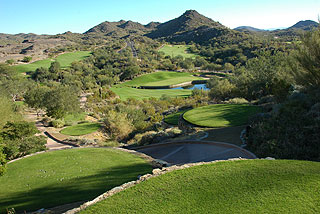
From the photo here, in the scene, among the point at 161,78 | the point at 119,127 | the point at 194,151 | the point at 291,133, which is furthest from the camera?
the point at 161,78

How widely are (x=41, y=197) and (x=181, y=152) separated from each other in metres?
→ 6.86

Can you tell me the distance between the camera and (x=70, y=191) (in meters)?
7.26

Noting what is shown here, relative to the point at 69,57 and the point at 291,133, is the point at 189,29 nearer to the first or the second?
the point at 69,57

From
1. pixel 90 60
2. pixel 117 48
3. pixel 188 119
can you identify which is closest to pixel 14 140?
pixel 188 119

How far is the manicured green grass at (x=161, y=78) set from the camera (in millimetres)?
63312

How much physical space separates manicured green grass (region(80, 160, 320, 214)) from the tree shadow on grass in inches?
96.7

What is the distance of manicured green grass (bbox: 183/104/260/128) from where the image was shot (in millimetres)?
14953

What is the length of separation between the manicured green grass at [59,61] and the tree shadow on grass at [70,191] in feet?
238

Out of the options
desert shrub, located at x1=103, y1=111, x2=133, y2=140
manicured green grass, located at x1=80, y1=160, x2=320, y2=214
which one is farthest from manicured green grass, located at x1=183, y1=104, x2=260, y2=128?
manicured green grass, located at x1=80, y1=160, x2=320, y2=214

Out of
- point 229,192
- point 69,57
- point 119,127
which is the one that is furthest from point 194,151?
point 69,57

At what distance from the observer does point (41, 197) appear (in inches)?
278

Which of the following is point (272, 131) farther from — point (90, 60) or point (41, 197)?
point (90, 60)

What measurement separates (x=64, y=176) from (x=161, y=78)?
61808 mm

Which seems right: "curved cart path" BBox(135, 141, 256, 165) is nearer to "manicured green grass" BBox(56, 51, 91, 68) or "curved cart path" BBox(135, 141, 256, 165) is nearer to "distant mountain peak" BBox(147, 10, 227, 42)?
"manicured green grass" BBox(56, 51, 91, 68)
